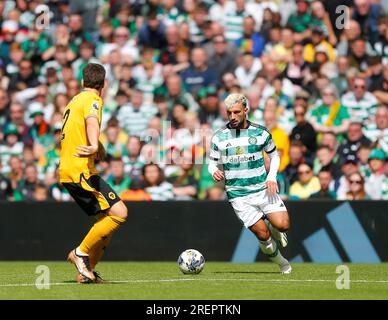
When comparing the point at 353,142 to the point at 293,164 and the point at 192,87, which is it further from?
the point at 192,87

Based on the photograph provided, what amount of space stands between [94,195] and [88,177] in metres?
0.20

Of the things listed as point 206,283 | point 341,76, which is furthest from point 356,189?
point 206,283

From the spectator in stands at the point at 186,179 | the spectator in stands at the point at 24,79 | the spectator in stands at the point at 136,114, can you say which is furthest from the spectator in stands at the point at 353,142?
the spectator in stands at the point at 24,79

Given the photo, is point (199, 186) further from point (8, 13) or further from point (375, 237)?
point (8, 13)

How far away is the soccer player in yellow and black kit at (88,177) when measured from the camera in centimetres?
1106

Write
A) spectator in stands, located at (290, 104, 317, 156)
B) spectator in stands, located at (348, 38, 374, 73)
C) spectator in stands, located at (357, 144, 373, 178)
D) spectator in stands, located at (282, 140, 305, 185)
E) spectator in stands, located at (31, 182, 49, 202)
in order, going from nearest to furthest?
spectator in stands, located at (357, 144, 373, 178) → spectator in stands, located at (282, 140, 305, 185) → spectator in stands, located at (290, 104, 317, 156) → spectator in stands, located at (31, 182, 49, 202) → spectator in stands, located at (348, 38, 374, 73)

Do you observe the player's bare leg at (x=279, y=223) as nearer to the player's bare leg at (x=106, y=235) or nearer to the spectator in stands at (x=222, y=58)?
the player's bare leg at (x=106, y=235)

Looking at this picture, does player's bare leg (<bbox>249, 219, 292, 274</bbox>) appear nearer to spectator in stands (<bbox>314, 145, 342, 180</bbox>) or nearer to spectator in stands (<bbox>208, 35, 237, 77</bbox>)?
spectator in stands (<bbox>314, 145, 342, 180</bbox>)

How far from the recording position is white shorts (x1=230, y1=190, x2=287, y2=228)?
12883 mm

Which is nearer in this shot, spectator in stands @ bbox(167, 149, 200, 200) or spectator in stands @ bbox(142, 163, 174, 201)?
spectator in stands @ bbox(142, 163, 174, 201)

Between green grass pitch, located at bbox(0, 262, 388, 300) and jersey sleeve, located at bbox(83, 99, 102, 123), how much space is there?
1761mm

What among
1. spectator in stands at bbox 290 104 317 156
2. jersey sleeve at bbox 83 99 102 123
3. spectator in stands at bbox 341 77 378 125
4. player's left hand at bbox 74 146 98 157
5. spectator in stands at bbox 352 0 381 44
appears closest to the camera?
player's left hand at bbox 74 146 98 157

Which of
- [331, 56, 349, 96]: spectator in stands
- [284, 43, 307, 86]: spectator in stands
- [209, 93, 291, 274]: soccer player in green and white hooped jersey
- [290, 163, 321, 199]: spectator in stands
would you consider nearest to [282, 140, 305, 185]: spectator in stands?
[290, 163, 321, 199]: spectator in stands

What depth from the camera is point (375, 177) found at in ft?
54.7
